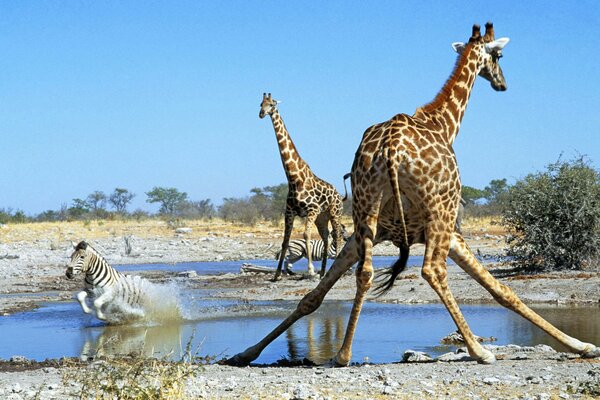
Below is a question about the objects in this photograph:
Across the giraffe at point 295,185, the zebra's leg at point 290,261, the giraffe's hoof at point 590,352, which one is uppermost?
the giraffe at point 295,185

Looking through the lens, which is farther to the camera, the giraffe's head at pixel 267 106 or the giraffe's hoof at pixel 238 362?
the giraffe's head at pixel 267 106

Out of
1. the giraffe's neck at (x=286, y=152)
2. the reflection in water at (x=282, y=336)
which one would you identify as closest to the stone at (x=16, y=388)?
the reflection in water at (x=282, y=336)

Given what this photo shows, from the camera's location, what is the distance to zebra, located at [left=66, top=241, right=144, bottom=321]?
A: 12.3 metres

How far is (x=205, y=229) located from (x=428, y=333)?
91.1 ft

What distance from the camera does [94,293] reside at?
12.5 metres

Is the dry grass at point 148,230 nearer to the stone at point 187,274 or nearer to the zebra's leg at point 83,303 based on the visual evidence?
the stone at point 187,274

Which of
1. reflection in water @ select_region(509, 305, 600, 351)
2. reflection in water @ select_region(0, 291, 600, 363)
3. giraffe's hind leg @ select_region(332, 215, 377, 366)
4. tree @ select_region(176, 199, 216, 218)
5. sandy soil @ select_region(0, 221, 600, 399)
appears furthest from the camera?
tree @ select_region(176, 199, 216, 218)

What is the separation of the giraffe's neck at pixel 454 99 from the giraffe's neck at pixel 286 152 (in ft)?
26.4

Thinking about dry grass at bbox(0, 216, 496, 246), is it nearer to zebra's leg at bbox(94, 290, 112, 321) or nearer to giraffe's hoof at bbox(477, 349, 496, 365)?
zebra's leg at bbox(94, 290, 112, 321)

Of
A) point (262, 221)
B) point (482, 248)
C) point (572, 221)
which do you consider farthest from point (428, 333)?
point (262, 221)

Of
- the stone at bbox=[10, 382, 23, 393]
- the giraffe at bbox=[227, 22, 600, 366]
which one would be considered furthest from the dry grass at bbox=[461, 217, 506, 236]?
the stone at bbox=[10, 382, 23, 393]

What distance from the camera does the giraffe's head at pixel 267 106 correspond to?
1672cm

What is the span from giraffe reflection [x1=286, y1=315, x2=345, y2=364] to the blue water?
11 mm

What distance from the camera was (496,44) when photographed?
29.7 feet
